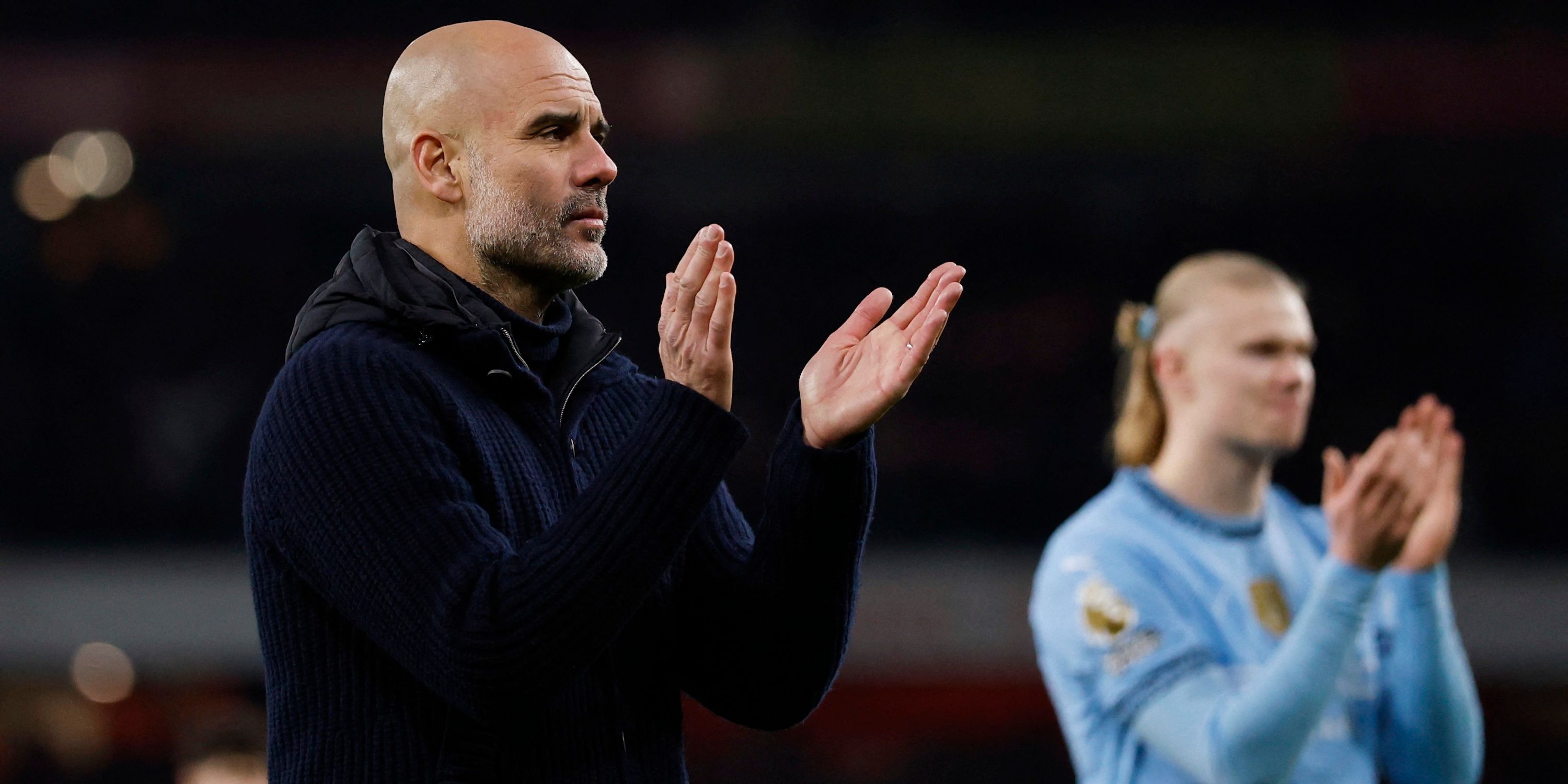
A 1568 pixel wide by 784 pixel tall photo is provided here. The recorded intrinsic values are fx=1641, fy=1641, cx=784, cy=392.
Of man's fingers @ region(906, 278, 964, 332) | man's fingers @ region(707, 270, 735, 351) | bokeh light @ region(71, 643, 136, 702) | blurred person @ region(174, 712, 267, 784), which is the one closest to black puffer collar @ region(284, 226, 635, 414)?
man's fingers @ region(707, 270, 735, 351)

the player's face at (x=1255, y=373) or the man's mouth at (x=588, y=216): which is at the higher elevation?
the man's mouth at (x=588, y=216)

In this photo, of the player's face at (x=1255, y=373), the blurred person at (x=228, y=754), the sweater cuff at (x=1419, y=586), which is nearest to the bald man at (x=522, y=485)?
the player's face at (x=1255, y=373)

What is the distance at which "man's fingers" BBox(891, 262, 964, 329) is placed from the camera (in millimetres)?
1549

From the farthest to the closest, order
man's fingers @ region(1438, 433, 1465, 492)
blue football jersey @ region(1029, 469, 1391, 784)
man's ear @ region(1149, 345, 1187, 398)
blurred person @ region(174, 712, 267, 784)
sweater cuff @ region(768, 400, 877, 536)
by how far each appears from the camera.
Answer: blurred person @ region(174, 712, 267, 784), man's ear @ region(1149, 345, 1187, 398), man's fingers @ region(1438, 433, 1465, 492), blue football jersey @ region(1029, 469, 1391, 784), sweater cuff @ region(768, 400, 877, 536)

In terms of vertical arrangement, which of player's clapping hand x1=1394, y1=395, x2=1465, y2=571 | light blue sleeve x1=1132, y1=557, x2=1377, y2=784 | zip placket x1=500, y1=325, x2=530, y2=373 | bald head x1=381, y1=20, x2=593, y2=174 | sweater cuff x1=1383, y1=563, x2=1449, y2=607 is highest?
bald head x1=381, y1=20, x2=593, y2=174

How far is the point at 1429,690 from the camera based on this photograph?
8.72ft

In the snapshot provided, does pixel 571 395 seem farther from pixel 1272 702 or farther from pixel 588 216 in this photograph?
pixel 1272 702

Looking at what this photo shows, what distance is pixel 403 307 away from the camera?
4.98 feet

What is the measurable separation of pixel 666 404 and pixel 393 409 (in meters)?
0.24

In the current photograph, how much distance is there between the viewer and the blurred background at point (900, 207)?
721 centimetres

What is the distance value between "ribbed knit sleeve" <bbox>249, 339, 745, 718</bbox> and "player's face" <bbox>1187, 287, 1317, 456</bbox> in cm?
159

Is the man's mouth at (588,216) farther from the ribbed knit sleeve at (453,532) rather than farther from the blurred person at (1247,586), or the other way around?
the blurred person at (1247,586)

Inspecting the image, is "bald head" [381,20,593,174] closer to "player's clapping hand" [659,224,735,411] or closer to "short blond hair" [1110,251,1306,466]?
"player's clapping hand" [659,224,735,411]

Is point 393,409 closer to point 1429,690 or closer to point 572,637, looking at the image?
point 572,637
